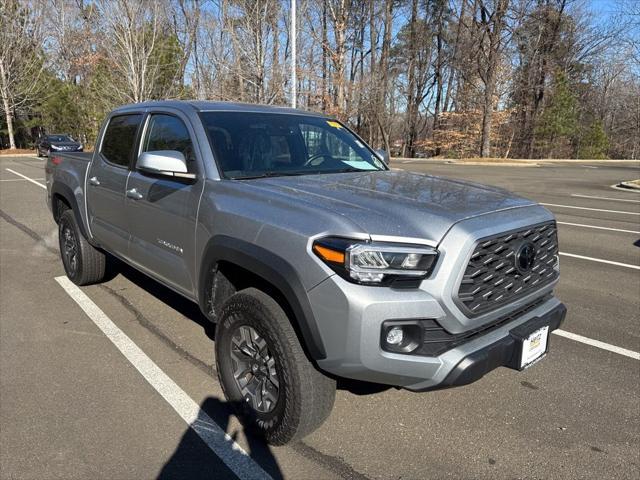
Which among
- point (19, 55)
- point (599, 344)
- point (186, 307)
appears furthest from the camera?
point (19, 55)

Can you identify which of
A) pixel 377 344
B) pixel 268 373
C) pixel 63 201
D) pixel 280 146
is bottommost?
pixel 268 373

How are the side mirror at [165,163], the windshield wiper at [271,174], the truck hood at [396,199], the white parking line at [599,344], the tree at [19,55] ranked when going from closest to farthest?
the truck hood at [396,199], the side mirror at [165,163], the windshield wiper at [271,174], the white parking line at [599,344], the tree at [19,55]

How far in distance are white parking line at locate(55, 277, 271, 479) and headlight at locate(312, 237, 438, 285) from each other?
1154 mm

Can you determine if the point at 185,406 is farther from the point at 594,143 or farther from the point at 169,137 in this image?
the point at 594,143

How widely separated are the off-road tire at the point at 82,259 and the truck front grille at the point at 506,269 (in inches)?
157

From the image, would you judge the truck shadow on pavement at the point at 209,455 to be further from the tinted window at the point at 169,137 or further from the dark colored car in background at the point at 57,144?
the dark colored car in background at the point at 57,144

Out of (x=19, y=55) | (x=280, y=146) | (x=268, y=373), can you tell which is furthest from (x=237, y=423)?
(x=19, y=55)

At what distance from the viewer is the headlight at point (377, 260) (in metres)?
2.10

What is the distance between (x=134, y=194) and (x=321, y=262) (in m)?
2.09

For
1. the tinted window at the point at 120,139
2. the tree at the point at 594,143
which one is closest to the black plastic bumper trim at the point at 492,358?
the tinted window at the point at 120,139

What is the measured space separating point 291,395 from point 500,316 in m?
1.13

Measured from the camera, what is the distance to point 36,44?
129 feet

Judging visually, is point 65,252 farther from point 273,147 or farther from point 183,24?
point 183,24

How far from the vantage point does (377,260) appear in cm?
212
